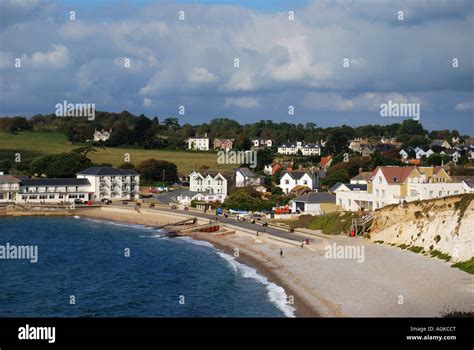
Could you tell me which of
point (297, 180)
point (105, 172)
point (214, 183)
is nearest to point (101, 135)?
point (105, 172)

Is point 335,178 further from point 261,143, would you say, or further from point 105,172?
point 261,143

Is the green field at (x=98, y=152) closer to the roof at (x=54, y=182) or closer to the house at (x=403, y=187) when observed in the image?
the roof at (x=54, y=182)

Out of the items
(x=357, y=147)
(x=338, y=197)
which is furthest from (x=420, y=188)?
(x=357, y=147)

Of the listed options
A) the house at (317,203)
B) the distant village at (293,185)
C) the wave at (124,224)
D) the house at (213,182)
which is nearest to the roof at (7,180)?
the distant village at (293,185)

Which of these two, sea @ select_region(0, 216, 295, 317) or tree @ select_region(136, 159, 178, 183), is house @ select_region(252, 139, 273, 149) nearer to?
tree @ select_region(136, 159, 178, 183)

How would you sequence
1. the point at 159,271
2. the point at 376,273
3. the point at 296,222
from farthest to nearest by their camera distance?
the point at 296,222, the point at 159,271, the point at 376,273
